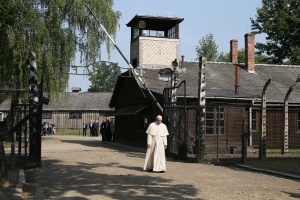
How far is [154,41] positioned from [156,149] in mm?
16331

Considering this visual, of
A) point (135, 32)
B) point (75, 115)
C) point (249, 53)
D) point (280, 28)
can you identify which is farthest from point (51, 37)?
point (75, 115)

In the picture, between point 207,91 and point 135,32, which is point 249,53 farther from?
point 207,91

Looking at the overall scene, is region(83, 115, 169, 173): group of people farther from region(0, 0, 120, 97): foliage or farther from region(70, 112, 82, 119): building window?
region(70, 112, 82, 119): building window

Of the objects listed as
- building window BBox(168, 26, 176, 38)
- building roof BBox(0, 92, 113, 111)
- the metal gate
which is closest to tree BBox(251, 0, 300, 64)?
building window BBox(168, 26, 176, 38)

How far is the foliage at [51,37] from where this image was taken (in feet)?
77.8

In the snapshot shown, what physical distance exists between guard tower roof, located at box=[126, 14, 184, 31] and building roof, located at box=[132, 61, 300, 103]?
3.07m

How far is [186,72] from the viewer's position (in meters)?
30.5

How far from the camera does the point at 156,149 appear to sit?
46.7 ft

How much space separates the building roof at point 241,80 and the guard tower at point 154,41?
96 centimetres

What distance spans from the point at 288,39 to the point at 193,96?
20.5 metres

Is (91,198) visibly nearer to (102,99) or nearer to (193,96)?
(193,96)

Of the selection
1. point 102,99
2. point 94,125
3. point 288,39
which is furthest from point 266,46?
point 102,99

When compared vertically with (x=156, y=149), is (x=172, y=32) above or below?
above

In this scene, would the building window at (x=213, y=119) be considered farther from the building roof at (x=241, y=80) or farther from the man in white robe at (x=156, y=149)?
the man in white robe at (x=156, y=149)
